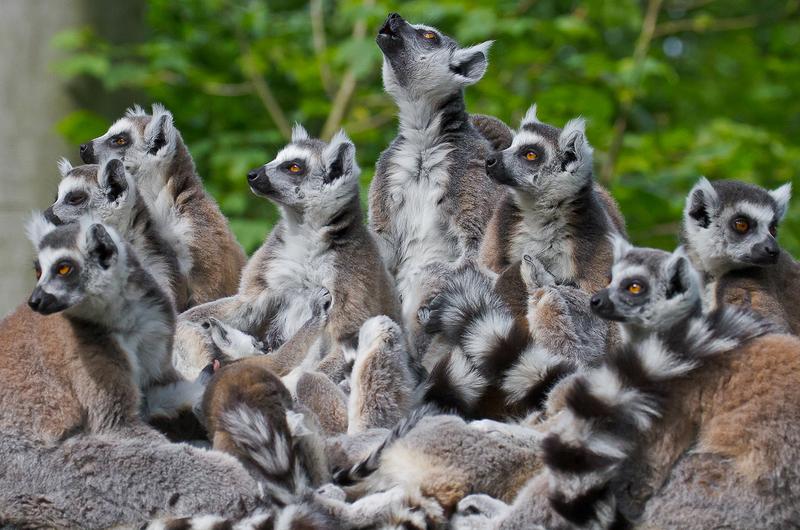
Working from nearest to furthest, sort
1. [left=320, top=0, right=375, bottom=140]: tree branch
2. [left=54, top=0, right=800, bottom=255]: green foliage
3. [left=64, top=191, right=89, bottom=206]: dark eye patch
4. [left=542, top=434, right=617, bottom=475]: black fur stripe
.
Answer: [left=542, top=434, right=617, bottom=475]: black fur stripe
[left=64, top=191, right=89, bottom=206]: dark eye patch
[left=54, top=0, right=800, bottom=255]: green foliage
[left=320, top=0, right=375, bottom=140]: tree branch

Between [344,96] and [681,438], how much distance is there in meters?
8.20

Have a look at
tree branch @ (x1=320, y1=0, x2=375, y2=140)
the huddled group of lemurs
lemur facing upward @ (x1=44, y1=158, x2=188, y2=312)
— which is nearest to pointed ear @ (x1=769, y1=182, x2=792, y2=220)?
the huddled group of lemurs

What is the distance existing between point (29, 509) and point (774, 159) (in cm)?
908

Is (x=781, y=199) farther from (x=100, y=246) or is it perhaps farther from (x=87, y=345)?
(x=87, y=345)

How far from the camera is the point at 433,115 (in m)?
6.80

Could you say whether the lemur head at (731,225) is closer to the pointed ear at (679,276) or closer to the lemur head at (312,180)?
the pointed ear at (679,276)

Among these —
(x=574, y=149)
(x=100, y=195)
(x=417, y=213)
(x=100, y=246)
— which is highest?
(x=100, y=195)

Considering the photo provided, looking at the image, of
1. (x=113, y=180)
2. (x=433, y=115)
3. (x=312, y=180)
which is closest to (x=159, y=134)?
(x=113, y=180)

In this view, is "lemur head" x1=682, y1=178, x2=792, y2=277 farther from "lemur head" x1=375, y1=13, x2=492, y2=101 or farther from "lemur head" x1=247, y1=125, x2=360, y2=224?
"lemur head" x1=247, y1=125, x2=360, y2=224

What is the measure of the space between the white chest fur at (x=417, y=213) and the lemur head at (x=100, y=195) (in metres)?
1.54

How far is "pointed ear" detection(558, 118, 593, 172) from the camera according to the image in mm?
6176

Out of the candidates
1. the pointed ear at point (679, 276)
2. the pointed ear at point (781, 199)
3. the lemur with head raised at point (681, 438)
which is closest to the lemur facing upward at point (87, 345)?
the lemur with head raised at point (681, 438)

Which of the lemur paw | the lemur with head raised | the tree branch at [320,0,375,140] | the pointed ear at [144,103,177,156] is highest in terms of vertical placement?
the tree branch at [320,0,375,140]

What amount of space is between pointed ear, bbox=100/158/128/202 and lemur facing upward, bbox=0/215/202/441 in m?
1.24
